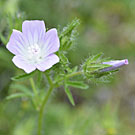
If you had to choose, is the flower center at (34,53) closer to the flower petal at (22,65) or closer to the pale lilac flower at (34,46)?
the pale lilac flower at (34,46)

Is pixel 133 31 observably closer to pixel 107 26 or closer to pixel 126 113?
pixel 107 26

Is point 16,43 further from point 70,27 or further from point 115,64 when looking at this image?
point 115,64

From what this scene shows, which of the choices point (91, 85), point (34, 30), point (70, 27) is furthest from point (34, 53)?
point (91, 85)

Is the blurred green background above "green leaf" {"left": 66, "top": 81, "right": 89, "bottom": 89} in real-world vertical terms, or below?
below

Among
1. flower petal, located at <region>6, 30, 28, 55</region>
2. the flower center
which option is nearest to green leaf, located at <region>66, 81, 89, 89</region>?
the flower center

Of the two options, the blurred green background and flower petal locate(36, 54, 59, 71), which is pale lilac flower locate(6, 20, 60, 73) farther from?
the blurred green background

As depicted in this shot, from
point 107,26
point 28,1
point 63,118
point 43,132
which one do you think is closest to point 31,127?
point 43,132

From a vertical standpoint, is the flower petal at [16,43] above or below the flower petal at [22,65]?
above

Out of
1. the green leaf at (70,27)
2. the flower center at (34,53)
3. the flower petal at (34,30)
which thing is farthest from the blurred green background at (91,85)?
the green leaf at (70,27)
